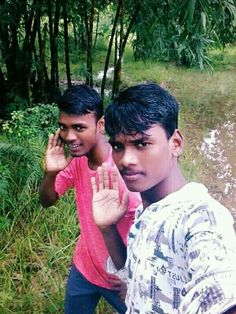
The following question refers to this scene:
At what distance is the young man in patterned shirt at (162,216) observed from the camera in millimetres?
868

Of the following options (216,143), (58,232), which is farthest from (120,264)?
(216,143)

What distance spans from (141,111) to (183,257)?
0.35 metres

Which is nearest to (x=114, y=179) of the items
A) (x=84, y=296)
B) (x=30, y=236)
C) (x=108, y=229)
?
(x=108, y=229)

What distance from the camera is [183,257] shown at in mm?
952

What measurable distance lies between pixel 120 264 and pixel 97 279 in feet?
1.40

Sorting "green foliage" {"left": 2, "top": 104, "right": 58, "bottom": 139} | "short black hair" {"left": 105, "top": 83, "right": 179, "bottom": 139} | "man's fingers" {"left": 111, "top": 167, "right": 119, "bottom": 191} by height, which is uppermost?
"short black hair" {"left": 105, "top": 83, "right": 179, "bottom": 139}

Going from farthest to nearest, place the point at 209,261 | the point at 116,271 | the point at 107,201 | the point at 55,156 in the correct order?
the point at 55,156 < the point at 116,271 < the point at 107,201 < the point at 209,261

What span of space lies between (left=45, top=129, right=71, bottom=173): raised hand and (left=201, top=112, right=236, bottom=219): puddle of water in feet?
9.99

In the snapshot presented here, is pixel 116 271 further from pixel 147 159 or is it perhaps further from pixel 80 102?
pixel 80 102

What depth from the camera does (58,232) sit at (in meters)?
3.34

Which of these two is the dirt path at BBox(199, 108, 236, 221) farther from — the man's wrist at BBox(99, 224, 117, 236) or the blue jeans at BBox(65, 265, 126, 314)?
the man's wrist at BBox(99, 224, 117, 236)

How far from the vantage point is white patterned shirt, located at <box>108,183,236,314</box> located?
2.62 feet

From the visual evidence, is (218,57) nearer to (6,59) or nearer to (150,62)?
(150,62)

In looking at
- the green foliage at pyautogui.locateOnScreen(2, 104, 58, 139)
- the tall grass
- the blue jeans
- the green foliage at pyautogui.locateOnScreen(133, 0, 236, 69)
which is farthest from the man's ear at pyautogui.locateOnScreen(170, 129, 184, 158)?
the green foliage at pyautogui.locateOnScreen(2, 104, 58, 139)
